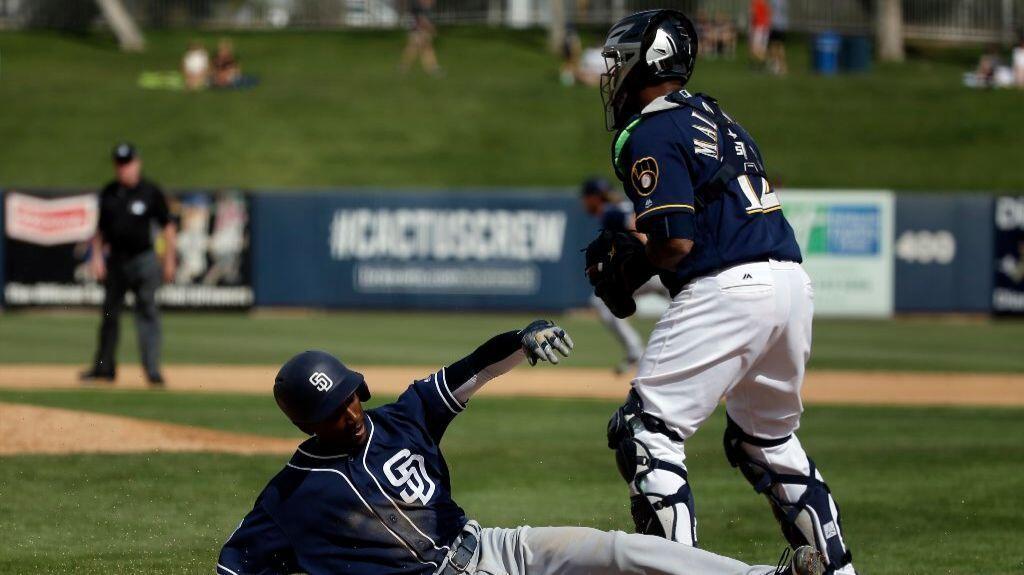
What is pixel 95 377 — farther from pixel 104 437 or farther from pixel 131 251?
pixel 104 437

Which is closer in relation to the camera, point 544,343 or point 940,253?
point 544,343

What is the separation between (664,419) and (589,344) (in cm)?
1508

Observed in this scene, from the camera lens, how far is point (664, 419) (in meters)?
5.25

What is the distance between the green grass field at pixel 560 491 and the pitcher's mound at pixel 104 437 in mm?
316

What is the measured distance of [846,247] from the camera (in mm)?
23953

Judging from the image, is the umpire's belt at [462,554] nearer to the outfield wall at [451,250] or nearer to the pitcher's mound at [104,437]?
the pitcher's mound at [104,437]

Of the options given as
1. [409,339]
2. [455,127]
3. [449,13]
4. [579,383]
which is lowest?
[409,339]

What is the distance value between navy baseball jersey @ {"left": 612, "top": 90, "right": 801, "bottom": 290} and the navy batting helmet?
123 cm

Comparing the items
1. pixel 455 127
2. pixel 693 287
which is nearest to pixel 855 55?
pixel 455 127

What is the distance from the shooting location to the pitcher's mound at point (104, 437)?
34.2ft

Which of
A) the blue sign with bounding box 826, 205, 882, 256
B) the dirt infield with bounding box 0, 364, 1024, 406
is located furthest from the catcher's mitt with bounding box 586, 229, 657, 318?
the blue sign with bounding box 826, 205, 882, 256

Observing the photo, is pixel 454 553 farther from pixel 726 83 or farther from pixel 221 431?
pixel 726 83

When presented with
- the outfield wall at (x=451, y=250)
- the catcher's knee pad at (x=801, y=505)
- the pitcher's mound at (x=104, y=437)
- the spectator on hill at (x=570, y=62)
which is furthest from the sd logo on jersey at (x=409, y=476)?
the spectator on hill at (x=570, y=62)

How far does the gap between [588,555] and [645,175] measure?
140cm
